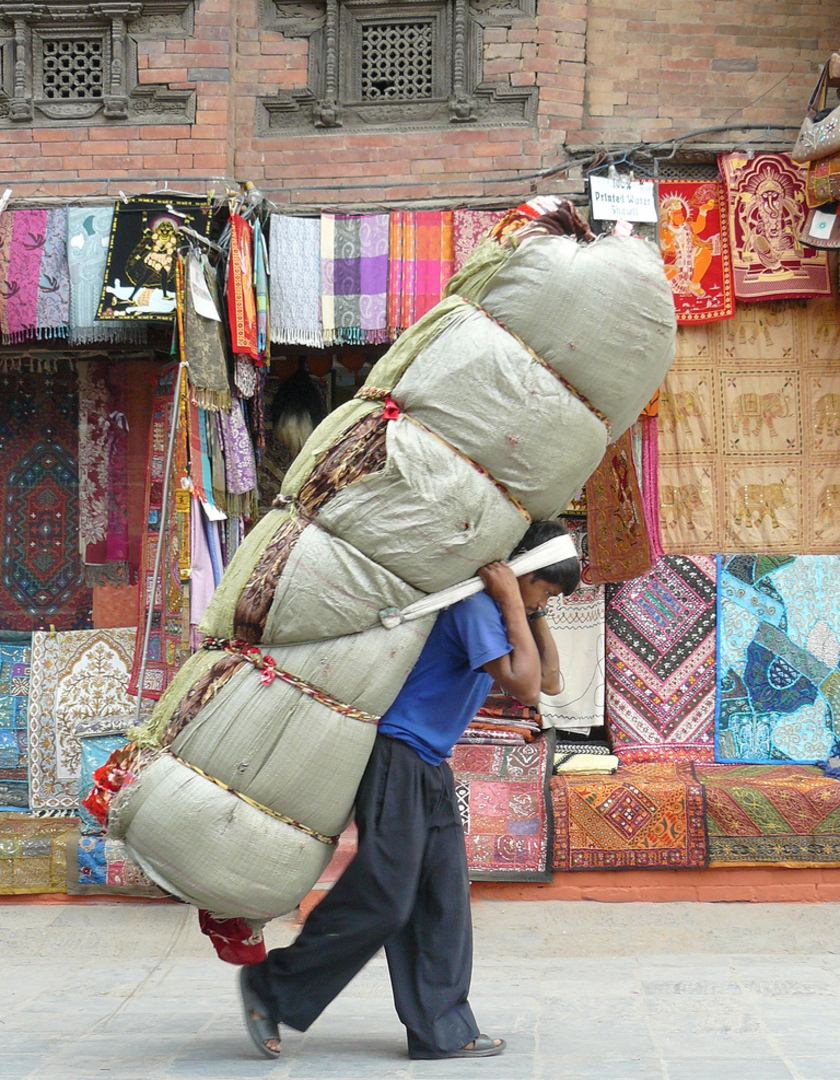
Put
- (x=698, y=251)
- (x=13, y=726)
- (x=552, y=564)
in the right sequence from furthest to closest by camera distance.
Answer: (x=13, y=726), (x=698, y=251), (x=552, y=564)

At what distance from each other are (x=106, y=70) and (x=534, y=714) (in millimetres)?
3847

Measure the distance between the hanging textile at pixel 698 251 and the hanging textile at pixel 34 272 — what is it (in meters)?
2.82

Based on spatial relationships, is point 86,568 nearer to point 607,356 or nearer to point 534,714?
point 534,714

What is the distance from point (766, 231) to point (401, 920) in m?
4.31

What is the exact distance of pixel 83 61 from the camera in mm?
7715

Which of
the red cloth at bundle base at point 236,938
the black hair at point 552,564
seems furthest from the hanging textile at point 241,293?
the red cloth at bundle base at point 236,938

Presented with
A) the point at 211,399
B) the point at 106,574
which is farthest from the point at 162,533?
the point at 106,574

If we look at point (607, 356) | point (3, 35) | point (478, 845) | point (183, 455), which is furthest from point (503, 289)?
point (3, 35)

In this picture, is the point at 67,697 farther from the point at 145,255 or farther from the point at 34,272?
the point at 145,255

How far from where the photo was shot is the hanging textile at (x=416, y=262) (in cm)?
712

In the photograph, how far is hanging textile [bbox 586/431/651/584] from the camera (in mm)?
7164

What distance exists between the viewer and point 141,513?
7898 mm

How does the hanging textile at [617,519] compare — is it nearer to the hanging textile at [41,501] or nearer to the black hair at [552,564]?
the hanging textile at [41,501]

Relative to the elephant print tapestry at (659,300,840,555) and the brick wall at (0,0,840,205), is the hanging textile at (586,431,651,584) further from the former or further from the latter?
the brick wall at (0,0,840,205)
